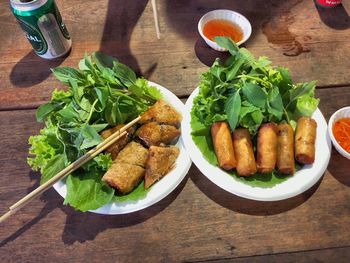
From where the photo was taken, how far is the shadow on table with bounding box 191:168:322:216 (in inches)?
60.2

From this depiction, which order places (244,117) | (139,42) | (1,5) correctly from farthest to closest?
(1,5), (139,42), (244,117)

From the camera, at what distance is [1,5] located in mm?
2357

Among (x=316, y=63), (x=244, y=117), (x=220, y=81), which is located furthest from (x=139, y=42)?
(x=316, y=63)

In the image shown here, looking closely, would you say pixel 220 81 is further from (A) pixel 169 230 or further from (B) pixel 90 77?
(A) pixel 169 230

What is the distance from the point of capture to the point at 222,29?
2.10 metres

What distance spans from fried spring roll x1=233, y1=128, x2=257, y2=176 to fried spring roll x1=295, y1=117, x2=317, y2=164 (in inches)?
8.7

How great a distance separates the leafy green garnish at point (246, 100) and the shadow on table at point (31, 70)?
1.04 metres

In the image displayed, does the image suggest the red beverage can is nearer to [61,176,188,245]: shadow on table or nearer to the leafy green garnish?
the leafy green garnish

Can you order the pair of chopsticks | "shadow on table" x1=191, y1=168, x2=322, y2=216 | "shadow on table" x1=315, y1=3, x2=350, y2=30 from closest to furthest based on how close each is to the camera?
1. the pair of chopsticks
2. "shadow on table" x1=191, y1=168, x2=322, y2=216
3. "shadow on table" x1=315, y1=3, x2=350, y2=30

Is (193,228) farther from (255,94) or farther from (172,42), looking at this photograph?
(172,42)

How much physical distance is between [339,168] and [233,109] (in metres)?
0.66

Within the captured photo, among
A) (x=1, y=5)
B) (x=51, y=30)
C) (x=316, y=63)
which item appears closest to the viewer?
(x=51, y=30)

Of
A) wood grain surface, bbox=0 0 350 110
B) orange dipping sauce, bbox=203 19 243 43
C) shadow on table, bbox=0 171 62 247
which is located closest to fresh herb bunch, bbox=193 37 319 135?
wood grain surface, bbox=0 0 350 110

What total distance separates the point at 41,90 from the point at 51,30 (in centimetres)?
37
